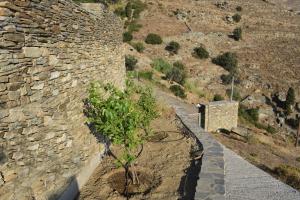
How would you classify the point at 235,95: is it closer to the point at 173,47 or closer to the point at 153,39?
the point at 173,47

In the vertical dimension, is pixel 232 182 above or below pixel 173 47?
below

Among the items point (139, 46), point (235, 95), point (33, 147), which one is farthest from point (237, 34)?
point (33, 147)

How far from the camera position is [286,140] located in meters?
22.3

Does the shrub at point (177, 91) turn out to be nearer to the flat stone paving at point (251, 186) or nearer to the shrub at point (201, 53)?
the shrub at point (201, 53)

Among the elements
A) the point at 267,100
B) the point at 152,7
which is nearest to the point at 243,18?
the point at 152,7

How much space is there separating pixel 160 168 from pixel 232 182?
1.55 m

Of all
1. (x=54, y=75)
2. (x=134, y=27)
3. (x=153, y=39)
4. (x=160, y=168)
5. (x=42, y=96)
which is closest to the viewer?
(x=42, y=96)

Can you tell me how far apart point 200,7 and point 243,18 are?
6596 millimetres

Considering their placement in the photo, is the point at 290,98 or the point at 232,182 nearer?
the point at 232,182

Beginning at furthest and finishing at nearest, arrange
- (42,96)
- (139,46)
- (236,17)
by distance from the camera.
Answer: (236,17) → (139,46) → (42,96)

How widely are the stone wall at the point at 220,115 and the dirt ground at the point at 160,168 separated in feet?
24.3

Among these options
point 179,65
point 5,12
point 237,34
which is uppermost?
point 237,34

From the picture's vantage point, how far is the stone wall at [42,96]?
149 inches

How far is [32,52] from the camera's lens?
168 inches
